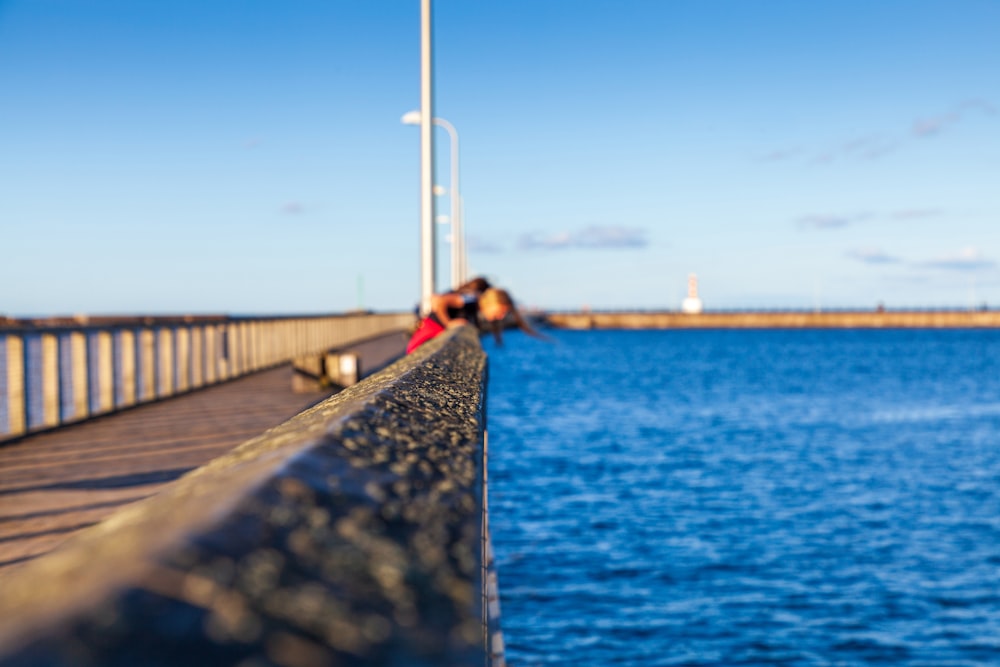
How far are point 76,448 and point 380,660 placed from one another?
10311 mm

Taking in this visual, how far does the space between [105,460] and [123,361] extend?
6.31 metres

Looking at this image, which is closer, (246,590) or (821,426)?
(246,590)

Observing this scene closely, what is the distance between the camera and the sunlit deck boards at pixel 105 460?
618 centimetres

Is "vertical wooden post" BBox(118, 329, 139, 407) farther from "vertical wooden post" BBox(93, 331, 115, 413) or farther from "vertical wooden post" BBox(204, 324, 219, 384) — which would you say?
"vertical wooden post" BBox(204, 324, 219, 384)

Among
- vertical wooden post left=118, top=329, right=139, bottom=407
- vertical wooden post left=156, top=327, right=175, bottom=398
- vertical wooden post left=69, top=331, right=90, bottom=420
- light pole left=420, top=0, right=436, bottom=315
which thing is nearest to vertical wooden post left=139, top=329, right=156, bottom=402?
vertical wooden post left=156, top=327, right=175, bottom=398

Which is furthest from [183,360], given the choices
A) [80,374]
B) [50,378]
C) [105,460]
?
[105,460]

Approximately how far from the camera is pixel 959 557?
1711 centimetres

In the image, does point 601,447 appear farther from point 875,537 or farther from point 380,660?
point 380,660

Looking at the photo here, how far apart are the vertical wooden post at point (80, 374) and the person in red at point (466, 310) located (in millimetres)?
5836

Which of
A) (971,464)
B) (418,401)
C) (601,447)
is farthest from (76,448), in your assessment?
(971,464)

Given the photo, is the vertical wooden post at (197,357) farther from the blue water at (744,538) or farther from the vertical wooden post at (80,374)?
the blue water at (744,538)

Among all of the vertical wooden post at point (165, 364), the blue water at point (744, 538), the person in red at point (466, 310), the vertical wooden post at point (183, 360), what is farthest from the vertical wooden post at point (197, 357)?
the person in red at point (466, 310)

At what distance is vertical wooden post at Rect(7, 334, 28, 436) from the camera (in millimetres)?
10570

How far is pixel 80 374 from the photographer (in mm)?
12812
